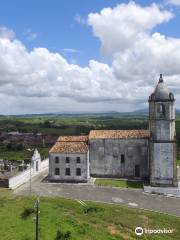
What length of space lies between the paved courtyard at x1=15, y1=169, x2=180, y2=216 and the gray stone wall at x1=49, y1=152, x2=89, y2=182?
73.0 inches

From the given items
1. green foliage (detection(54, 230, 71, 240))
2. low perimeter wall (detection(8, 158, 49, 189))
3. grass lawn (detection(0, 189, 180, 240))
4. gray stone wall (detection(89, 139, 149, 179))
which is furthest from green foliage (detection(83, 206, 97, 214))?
gray stone wall (detection(89, 139, 149, 179))

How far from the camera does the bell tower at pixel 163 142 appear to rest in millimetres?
45750

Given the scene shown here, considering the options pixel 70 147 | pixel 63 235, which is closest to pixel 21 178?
pixel 70 147

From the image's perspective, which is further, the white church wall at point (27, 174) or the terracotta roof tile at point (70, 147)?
the terracotta roof tile at point (70, 147)

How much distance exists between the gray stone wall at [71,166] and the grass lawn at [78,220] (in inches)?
384

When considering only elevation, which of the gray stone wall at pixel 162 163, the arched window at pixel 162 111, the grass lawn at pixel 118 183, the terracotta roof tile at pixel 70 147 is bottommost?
the grass lawn at pixel 118 183

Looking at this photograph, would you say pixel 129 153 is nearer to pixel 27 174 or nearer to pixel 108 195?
pixel 108 195

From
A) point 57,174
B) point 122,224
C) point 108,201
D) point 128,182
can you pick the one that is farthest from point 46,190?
point 122,224

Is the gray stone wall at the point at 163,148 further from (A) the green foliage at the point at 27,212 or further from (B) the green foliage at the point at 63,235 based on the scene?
(B) the green foliage at the point at 63,235

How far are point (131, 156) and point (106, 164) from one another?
385 cm

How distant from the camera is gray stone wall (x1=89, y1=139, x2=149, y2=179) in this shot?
4944cm

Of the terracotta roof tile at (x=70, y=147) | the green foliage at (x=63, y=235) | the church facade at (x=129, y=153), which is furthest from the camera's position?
the terracotta roof tile at (x=70, y=147)

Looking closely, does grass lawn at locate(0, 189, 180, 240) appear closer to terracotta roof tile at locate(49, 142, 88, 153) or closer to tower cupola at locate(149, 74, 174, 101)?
terracotta roof tile at locate(49, 142, 88, 153)

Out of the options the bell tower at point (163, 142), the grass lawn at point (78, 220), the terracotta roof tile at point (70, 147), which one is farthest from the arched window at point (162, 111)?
the grass lawn at point (78, 220)
